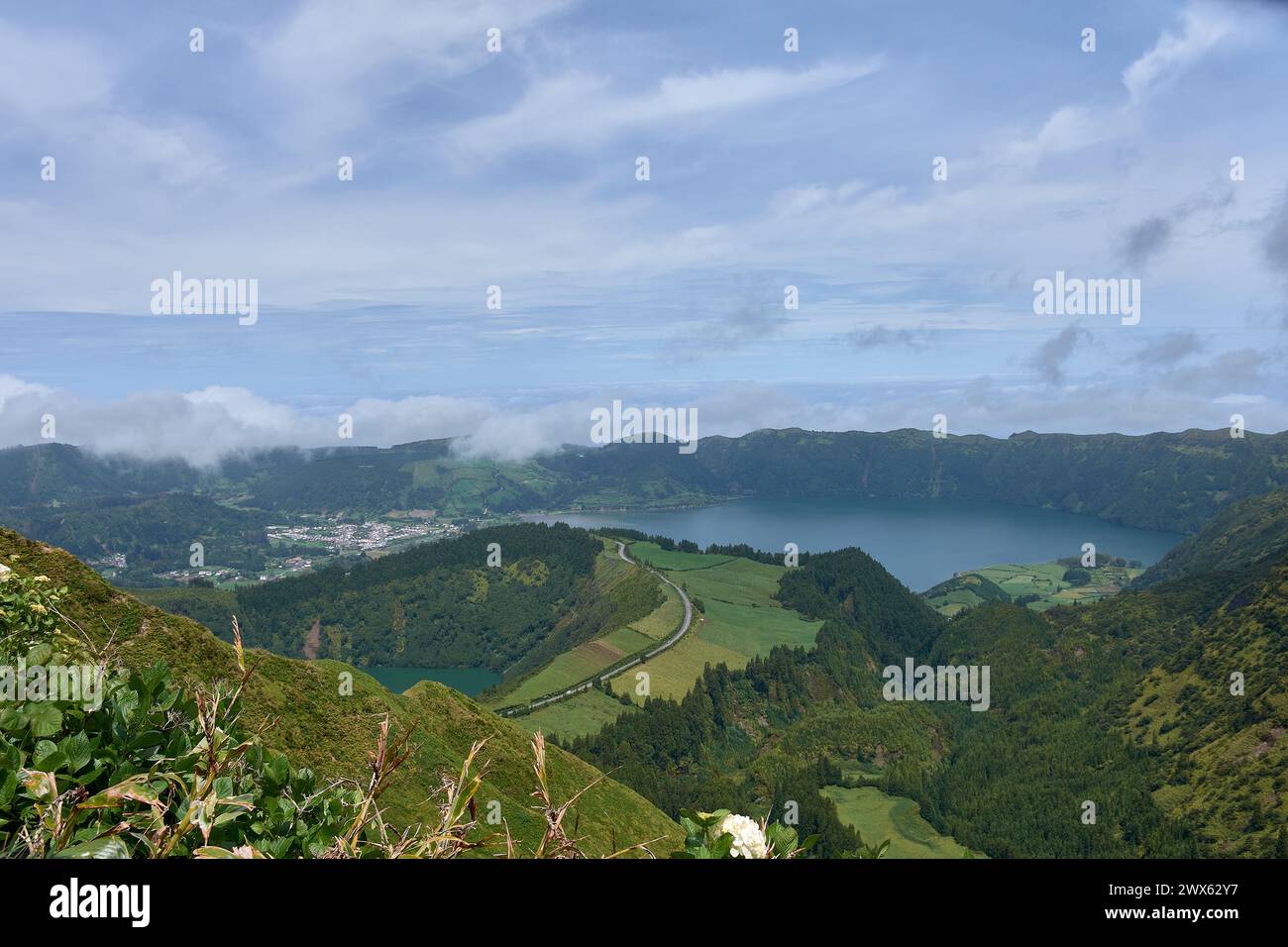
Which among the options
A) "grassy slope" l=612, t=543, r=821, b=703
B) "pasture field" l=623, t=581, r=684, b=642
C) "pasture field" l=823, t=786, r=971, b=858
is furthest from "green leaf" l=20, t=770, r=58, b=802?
"pasture field" l=623, t=581, r=684, b=642

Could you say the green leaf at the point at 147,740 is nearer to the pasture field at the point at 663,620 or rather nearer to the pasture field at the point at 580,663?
the pasture field at the point at 580,663

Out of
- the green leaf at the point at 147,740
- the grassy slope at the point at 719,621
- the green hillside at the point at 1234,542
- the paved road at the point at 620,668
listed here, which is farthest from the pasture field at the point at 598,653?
the green hillside at the point at 1234,542

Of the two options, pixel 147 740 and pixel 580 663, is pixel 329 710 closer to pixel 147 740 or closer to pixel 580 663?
pixel 147 740

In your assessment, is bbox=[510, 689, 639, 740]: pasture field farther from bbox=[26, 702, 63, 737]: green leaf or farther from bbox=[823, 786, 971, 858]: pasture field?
bbox=[26, 702, 63, 737]: green leaf
